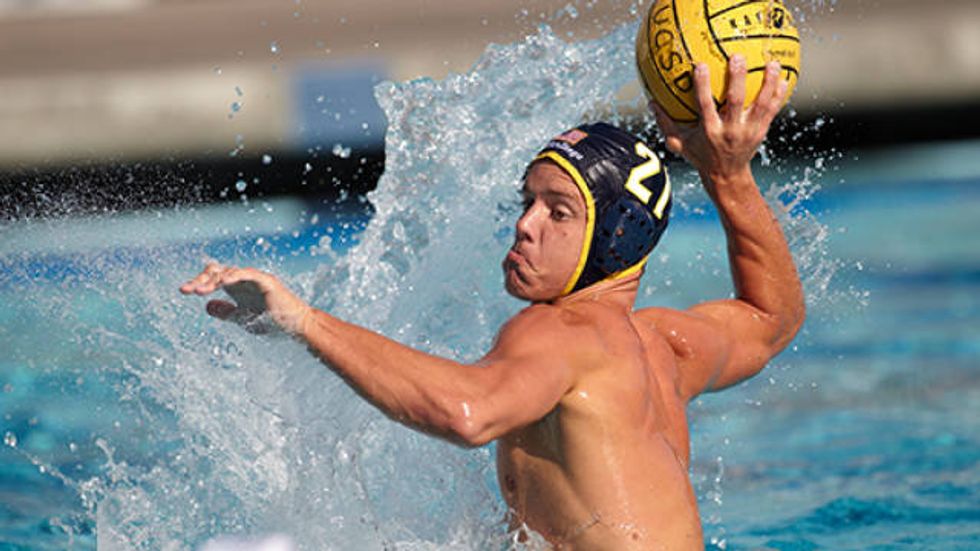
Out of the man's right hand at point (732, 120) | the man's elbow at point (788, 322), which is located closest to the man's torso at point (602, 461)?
the man's right hand at point (732, 120)

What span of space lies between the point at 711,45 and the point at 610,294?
0.56m

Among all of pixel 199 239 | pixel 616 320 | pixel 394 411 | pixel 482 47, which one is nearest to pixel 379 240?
pixel 616 320

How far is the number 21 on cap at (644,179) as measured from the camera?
2766 mm

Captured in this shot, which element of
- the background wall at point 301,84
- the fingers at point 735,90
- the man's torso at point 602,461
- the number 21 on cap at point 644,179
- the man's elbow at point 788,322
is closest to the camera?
the man's torso at point 602,461

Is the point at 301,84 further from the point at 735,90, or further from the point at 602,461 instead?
the point at 602,461

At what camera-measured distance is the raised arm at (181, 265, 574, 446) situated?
7.48ft

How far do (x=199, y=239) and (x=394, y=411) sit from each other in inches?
232

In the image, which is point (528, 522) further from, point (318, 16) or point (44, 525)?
point (318, 16)

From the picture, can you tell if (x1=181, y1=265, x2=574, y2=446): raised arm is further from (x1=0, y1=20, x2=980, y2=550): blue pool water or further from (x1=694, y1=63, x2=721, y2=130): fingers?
(x1=694, y1=63, x2=721, y2=130): fingers

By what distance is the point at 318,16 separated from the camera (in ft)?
33.0

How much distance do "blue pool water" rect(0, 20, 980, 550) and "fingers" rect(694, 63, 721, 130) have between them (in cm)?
59

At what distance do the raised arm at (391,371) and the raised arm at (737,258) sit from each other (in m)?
0.80

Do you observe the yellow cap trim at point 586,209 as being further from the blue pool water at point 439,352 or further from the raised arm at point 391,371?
the blue pool water at point 439,352

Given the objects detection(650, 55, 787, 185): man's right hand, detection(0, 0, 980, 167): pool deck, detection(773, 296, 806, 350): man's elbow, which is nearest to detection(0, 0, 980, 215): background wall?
detection(0, 0, 980, 167): pool deck
